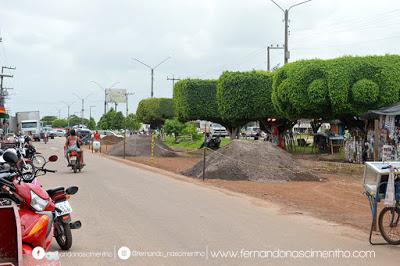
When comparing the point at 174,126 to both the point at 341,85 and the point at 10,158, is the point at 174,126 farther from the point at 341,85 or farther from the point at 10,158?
the point at 10,158

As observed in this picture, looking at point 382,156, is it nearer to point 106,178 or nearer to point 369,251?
point 106,178

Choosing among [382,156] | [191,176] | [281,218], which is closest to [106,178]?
[191,176]

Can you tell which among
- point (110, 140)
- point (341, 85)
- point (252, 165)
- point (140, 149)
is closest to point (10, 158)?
point (252, 165)

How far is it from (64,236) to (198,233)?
7.61ft

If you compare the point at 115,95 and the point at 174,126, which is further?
the point at 115,95

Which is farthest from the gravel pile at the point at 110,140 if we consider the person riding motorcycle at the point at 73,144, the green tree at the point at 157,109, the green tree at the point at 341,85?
the person riding motorcycle at the point at 73,144

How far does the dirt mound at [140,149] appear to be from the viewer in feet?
118

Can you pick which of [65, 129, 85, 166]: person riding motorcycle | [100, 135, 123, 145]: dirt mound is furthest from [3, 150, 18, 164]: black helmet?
[100, 135, 123, 145]: dirt mound

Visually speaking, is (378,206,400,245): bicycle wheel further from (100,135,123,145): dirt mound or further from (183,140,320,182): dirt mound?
(100,135,123,145): dirt mound

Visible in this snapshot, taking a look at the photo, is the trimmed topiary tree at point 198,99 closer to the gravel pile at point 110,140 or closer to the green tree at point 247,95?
the green tree at point 247,95

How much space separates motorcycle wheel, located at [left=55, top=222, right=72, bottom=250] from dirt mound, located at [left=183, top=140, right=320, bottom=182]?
12137 millimetres

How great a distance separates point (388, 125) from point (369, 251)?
616 inches

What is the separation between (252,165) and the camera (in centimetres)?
2028

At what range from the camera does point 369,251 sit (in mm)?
7934
